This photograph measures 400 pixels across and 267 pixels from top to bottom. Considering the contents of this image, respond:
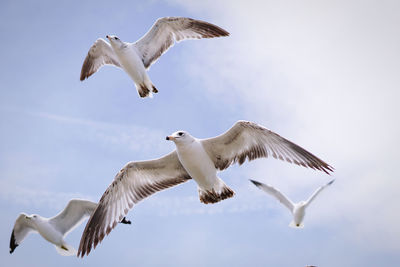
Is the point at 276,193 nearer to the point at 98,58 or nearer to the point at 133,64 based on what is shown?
the point at 133,64

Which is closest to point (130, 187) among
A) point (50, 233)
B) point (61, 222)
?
point (61, 222)

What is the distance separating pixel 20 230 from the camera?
39.8 ft

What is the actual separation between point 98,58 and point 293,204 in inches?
245

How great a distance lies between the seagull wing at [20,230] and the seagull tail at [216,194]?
18.2 feet

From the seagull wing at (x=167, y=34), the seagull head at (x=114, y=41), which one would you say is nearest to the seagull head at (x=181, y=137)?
the seagull wing at (x=167, y=34)

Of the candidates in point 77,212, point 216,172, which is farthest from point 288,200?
point 216,172

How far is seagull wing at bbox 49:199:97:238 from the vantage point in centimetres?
1099

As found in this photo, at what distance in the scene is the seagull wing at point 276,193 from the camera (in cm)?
1344

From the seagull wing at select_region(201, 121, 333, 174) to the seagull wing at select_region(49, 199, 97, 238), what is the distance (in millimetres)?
4124

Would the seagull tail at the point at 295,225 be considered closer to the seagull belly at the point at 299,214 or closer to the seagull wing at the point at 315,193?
the seagull belly at the point at 299,214

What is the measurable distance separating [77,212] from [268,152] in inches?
209

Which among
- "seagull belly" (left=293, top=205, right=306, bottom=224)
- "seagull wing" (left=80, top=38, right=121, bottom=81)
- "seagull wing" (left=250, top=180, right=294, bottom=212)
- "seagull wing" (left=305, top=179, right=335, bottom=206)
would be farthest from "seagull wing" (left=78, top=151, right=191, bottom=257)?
"seagull belly" (left=293, top=205, right=306, bottom=224)

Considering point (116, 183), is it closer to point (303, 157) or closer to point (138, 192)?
point (138, 192)

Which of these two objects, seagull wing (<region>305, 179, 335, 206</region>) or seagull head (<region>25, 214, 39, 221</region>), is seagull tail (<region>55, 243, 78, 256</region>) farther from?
seagull wing (<region>305, 179, 335, 206</region>)
